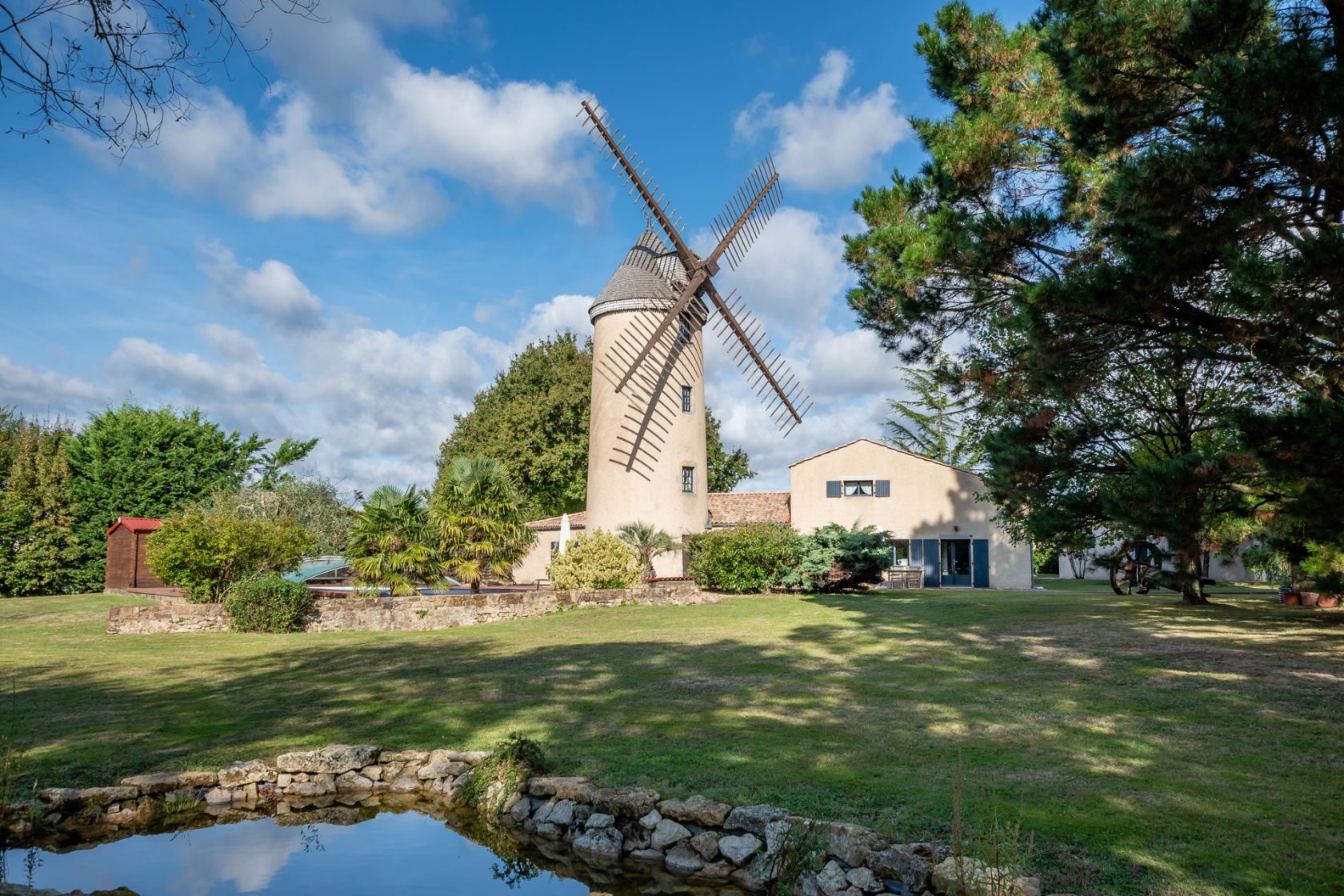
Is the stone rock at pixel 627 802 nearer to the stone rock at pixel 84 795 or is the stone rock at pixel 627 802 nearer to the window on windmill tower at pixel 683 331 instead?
the stone rock at pixel 84 795

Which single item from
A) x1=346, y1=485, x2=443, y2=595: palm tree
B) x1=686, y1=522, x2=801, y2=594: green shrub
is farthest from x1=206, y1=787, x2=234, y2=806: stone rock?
x1=686, y1=522, x2=801, y2=594: green shrub

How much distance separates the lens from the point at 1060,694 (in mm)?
9125

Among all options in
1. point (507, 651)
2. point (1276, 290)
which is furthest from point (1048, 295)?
point (507, 651)

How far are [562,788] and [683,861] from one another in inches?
47.1

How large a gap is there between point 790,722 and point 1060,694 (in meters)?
3.29

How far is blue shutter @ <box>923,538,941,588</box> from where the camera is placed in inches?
1217

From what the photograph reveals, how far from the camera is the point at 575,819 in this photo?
234 inches

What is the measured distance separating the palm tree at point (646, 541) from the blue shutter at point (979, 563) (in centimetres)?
1236

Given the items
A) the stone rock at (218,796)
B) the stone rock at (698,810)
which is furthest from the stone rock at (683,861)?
the stone rock at (218,796)

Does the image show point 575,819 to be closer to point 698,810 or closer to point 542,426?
point 698,810

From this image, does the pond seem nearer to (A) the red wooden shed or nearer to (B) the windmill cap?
(B) the windmill cap

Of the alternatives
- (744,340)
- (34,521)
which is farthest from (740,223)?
(34,521)

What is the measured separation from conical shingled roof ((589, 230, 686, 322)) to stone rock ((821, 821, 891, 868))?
22.7 metres

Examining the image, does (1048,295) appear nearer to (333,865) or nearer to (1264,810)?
(1264,810)
